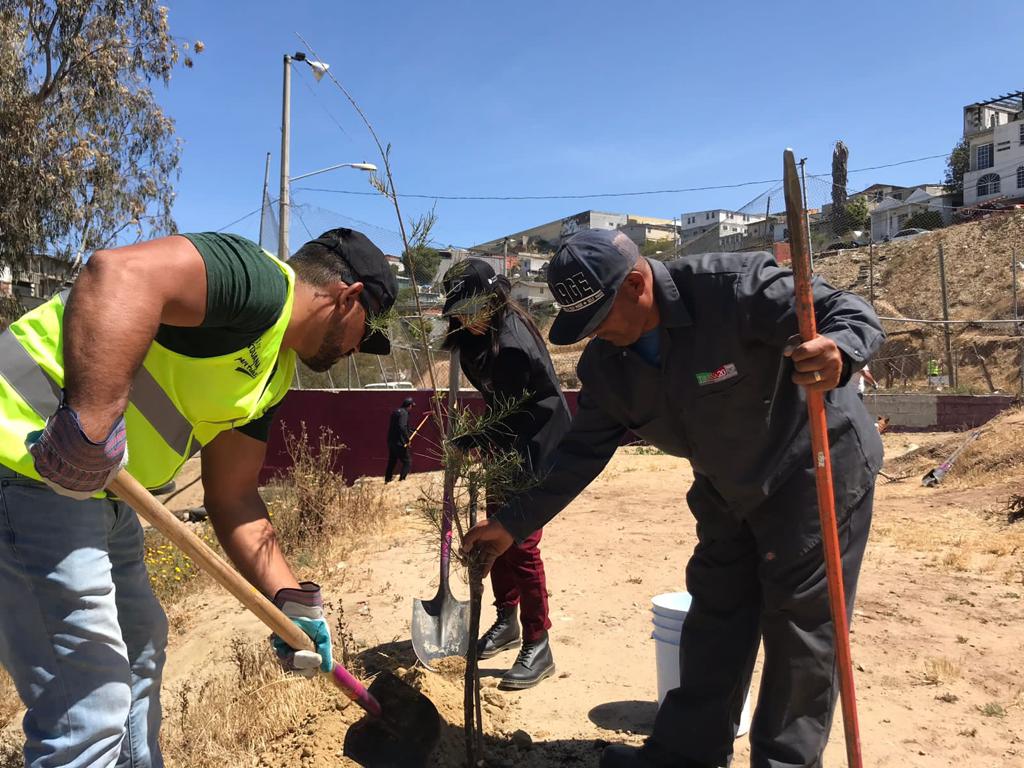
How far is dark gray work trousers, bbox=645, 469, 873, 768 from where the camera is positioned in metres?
2.42

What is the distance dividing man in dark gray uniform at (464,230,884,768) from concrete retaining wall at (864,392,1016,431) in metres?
13.7

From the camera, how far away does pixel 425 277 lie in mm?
3465

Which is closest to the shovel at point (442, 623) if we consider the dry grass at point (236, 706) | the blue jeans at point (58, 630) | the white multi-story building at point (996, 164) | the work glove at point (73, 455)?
the dry grass at point (236, 706)

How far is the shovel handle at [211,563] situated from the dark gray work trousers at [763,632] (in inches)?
44.4

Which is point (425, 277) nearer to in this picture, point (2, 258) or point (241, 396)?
point (241, 396)

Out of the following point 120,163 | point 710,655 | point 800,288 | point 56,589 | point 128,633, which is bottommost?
point 710,655

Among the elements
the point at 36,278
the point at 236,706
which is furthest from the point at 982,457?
the point at 36,278

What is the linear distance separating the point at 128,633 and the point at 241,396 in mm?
754

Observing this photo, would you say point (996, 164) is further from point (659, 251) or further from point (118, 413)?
point (118, 413)

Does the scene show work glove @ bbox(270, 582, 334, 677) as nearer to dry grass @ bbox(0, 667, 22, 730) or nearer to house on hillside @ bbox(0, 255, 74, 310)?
dry grass @ bbox(0, 667, 22, 730)

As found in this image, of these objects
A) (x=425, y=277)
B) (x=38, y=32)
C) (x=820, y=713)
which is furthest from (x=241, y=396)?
(x=38, y=32)

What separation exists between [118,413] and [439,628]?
2.45 metres

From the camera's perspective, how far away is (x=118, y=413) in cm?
178

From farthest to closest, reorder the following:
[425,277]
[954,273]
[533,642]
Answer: [954,273] → [533,642] → [425,277]
